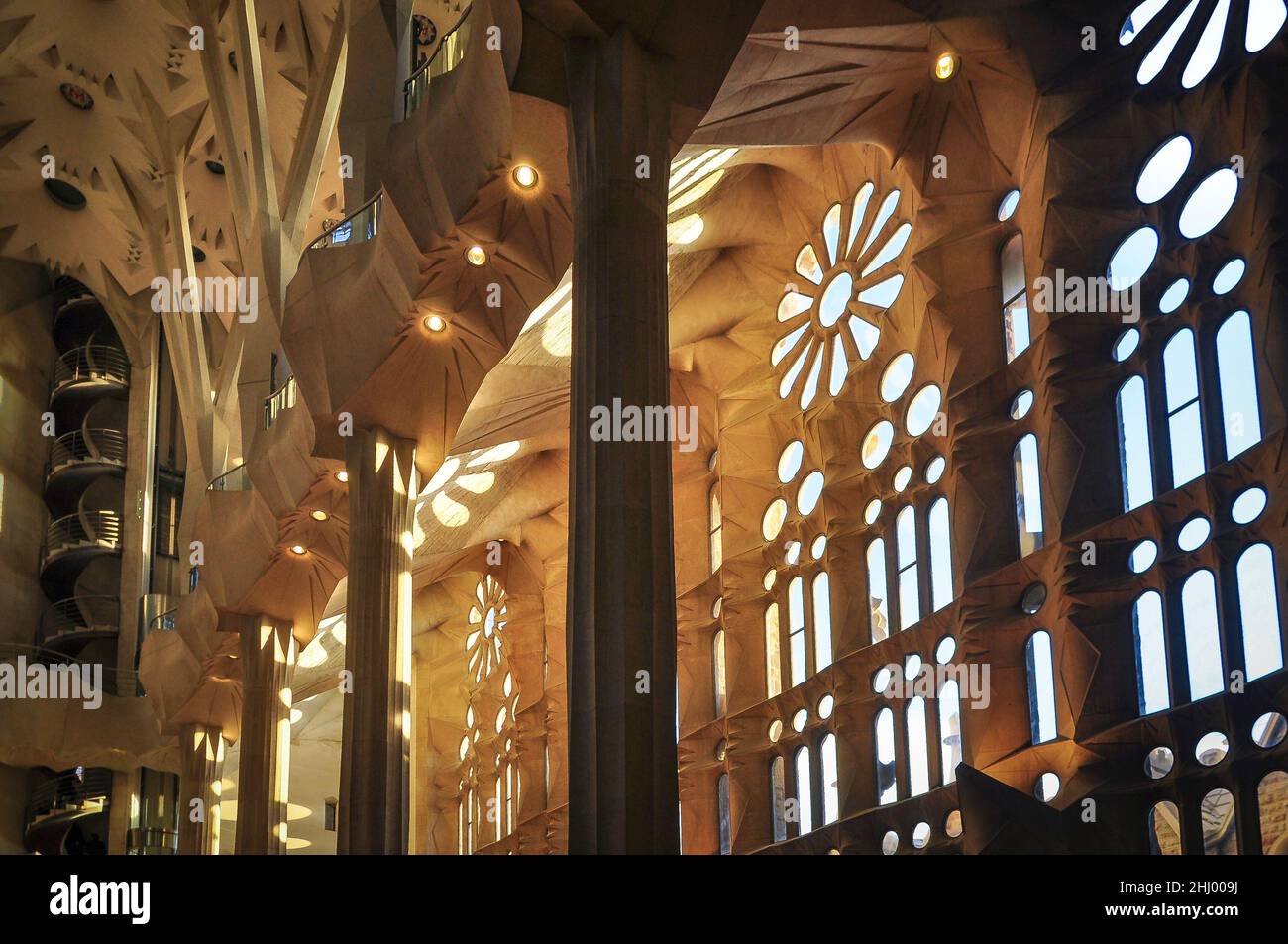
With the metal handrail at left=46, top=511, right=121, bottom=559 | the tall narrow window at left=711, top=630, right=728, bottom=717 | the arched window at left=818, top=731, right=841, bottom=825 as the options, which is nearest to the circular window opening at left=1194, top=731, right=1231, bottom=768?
the arched window at left=818, top=731, right=841, bottom=825

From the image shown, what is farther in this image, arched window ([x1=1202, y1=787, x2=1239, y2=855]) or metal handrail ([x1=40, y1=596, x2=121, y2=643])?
metal handrail ([x1=40, y1=596, x2=121, y2=643])

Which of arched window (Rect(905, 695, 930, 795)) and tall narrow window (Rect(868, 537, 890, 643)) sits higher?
tall narrow window (Rect(868, 537, 890, 643))

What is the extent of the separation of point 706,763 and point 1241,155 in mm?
15849

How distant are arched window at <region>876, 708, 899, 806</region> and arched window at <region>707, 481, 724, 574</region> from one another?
7.50 meters

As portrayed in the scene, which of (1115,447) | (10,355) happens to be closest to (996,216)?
(1115,447)

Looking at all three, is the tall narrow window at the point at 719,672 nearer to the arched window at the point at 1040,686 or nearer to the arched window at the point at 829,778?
the arched window at the point at 829,778

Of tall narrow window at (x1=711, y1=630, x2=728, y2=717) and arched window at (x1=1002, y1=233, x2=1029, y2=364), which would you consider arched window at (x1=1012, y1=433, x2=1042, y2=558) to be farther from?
tall narrow window at (x1=711, y1=630, x2=728, y2=717)

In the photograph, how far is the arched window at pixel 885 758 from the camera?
74.9 ft

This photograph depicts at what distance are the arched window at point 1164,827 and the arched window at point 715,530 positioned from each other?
14.1 m

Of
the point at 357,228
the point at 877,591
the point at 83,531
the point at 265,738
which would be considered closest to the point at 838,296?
the point at 877,591

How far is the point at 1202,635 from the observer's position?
16.4m

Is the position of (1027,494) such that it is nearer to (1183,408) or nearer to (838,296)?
(1183,408)

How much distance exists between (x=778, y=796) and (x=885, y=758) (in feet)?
11.9

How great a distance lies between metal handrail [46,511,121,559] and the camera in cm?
3778
